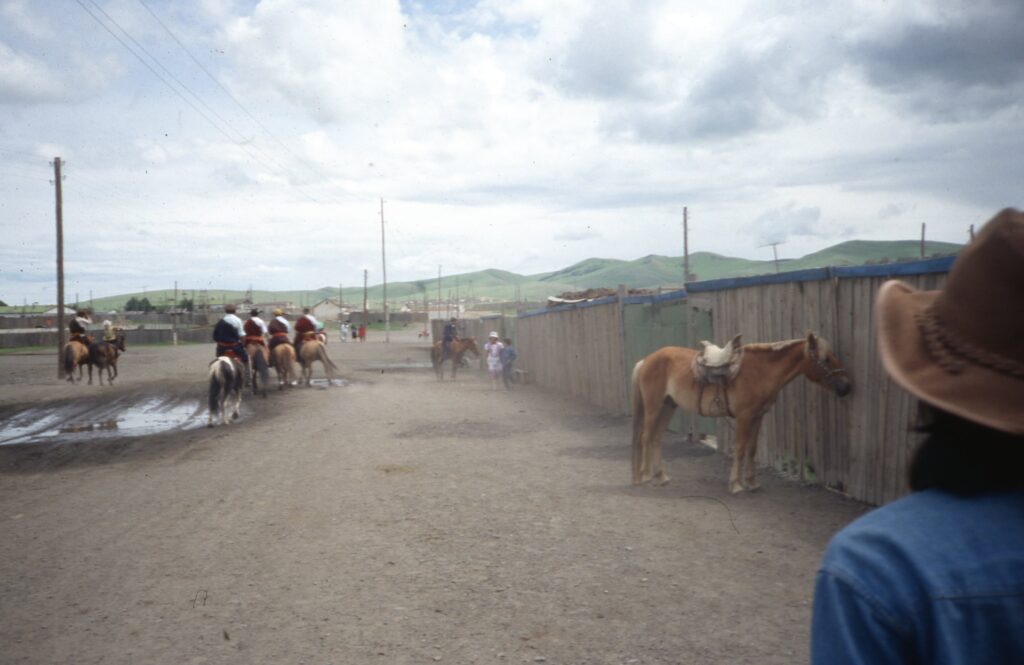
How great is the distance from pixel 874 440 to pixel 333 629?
5.08 metres

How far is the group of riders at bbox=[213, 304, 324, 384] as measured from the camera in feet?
53.4

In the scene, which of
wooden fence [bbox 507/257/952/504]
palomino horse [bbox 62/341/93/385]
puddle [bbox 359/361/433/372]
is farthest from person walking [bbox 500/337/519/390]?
palomino horse [bbox 62/341/93/385]

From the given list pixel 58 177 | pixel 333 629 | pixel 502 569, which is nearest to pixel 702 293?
pixel 502 569

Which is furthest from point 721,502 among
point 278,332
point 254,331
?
point 278,332

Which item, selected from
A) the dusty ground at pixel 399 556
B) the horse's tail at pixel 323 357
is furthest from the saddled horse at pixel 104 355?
the dusty ground at pixel 399 556

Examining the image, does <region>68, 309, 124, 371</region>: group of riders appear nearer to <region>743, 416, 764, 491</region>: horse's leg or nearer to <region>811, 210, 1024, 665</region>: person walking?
<region>743, 416, 764, 491</region>: horse's leg

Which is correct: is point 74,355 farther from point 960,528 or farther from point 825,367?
point 960,528

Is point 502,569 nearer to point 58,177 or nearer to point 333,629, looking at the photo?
point 333,629

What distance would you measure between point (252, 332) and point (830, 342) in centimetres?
1536

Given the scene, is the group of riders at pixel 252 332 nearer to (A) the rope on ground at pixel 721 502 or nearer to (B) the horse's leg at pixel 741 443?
(A) the rope on ground at pixel 721 502

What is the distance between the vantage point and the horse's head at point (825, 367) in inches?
285

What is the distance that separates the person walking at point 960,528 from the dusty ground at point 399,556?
3.25 m

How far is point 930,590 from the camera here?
1182 mm

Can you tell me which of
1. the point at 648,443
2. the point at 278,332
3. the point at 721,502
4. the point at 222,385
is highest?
the point at 278,332
